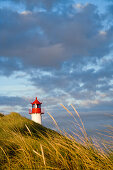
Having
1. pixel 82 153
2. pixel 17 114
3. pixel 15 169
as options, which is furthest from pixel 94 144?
pixel 17 114

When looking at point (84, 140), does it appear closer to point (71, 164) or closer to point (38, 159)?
point (71, 164)

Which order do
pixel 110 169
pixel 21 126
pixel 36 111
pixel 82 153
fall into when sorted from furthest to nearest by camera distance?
pixel 36 111 → pixel 21 126 → pixel 82 153 → pixel 110 169

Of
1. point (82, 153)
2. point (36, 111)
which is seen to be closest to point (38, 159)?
point (82, 153)

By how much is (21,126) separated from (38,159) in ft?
24.7

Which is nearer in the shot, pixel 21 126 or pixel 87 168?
pixel 87 168

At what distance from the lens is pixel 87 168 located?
3070 mm

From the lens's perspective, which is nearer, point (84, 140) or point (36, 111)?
point (84, 140)

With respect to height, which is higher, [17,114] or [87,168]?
[17,114]

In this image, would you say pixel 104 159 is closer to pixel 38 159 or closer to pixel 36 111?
pixel 38 159

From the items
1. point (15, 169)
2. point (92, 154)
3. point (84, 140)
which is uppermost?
point (84, 140)

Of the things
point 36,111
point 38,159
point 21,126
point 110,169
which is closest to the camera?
point 110,169

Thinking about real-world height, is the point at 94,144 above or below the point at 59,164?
above

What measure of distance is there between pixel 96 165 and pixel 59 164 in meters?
0.62

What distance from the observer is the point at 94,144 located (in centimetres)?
365
